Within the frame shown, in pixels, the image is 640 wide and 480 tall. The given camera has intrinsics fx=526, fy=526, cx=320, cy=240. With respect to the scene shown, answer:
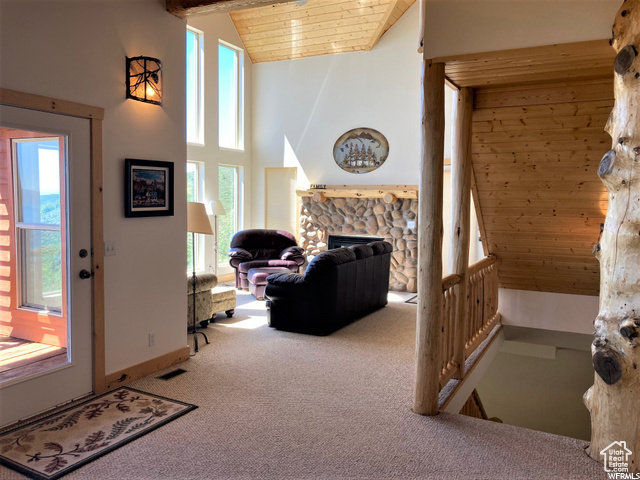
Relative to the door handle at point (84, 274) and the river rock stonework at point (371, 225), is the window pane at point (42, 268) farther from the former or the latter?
the river rock stonework at point (371, 225)

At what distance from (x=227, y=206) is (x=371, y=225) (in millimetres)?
2628

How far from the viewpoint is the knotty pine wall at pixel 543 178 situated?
4066mm

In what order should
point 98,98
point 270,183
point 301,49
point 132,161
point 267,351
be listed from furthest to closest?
1. point 270,183
2. point 301,49
3. point 267,351
4. point 132,161
5. point 98,98

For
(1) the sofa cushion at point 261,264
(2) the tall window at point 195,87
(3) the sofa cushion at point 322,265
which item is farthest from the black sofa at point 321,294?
(2) the tall window at point 195,87

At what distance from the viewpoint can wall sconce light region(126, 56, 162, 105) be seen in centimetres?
400

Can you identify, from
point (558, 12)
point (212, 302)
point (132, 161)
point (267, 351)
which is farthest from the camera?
point (212, 302)

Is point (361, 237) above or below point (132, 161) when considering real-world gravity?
below

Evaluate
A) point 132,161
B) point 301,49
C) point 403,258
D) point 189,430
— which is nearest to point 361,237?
point 403,258

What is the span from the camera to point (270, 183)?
977 cm

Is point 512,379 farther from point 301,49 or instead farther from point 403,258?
point 301,49

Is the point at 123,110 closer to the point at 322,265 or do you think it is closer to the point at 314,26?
the point at 322,265

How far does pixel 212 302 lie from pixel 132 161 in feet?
7.81

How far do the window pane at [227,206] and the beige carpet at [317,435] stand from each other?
14.7 ft

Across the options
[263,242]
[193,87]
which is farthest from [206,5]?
[263,242]
